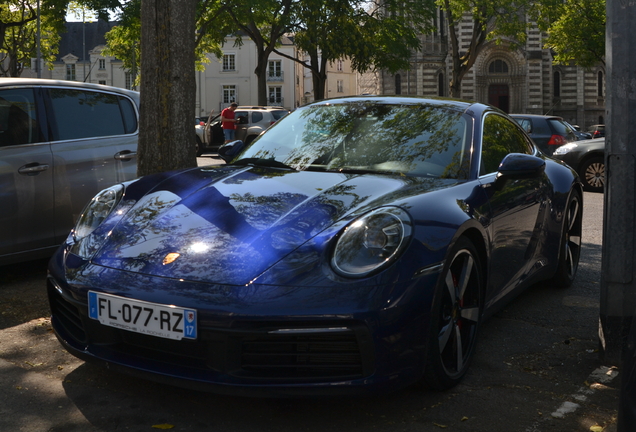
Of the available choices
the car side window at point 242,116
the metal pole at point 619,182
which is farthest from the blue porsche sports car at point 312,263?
the car side window at point 242,116

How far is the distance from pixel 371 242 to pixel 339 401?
0.72 metres

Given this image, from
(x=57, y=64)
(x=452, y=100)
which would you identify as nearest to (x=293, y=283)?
(x=452, y=100)

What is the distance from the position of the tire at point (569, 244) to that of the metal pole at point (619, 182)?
1412mm

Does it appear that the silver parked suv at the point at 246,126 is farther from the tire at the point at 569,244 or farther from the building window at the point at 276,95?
the building window at the point at 276,95

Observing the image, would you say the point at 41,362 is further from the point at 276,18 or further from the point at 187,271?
the point at 276,18

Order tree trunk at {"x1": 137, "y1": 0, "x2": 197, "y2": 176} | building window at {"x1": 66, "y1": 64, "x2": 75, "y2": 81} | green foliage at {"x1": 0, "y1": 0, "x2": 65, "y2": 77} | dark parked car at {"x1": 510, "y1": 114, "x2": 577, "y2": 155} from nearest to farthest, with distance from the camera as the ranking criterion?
tree trunk at {"x1": 137, "y1": 0, "x2": 197, "y2": 176} → dark parked car at {"x1": 510, "y1": 114, "x2": 577, "y2": 155} → green foliage at {"x1": 0, "y1": 0, "x2": 65, "y2": 77} → building window at {"x1": 66, "y1": 64, "x2": 75, "y2": 81}

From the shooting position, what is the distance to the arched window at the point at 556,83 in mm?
59334

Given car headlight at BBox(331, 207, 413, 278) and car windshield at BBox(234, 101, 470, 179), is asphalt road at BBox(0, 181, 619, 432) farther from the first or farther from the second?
car windshield at BBox(234, 101, 470, 179)

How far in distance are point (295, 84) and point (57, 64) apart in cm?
2805

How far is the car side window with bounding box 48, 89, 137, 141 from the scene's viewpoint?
5930mm

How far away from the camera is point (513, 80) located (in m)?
58.3

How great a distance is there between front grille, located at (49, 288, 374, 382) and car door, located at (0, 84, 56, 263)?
9.16ft

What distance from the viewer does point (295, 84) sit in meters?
76.2

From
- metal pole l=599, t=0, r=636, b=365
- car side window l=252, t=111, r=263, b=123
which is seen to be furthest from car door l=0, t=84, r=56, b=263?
car side window l=252, t=111, r=263, b=123
